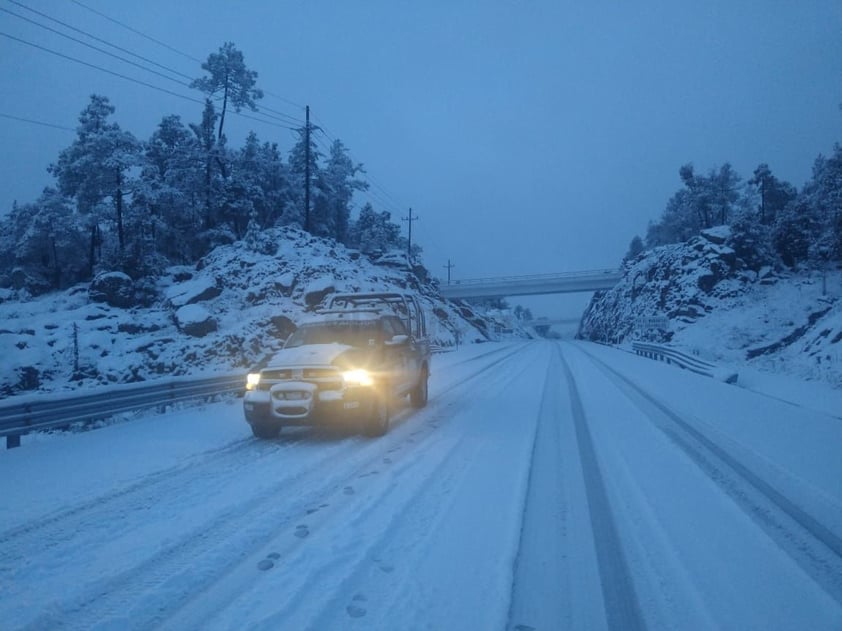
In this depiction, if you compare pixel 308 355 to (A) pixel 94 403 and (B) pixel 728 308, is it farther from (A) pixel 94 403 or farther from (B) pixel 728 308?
(B) pixel 728 308

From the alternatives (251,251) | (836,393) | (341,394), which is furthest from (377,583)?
(251,251)

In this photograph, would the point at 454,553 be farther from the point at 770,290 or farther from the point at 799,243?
the point at 799,243

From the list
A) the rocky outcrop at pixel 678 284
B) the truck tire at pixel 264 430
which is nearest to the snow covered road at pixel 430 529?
the truck tire at pixel 264 430

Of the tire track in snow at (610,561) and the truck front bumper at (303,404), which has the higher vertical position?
the truck front bumper at (303,404)

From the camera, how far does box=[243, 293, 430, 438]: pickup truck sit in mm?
8078

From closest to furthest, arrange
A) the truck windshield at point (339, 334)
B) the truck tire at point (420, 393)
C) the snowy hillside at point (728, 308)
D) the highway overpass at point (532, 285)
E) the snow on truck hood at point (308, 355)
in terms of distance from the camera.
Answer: the snow on truck hood at point (308, 355)
the truck windshield at point (339, 334)
the truck tire at point (420, 393)
the snowy hillside at point (728, 308)
the highway overpass at point (532, 285)

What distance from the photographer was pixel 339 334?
394 inches

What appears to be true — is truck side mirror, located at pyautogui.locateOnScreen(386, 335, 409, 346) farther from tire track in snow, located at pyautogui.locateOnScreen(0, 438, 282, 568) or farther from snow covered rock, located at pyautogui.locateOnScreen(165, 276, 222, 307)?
snow covered rock, located at pyautogui.locateOnScreen(165, 276, 222, 307)

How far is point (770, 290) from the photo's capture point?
44.1 metres

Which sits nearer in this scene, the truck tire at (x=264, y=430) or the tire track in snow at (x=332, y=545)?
the tire track in snow at (x=332, y=545)

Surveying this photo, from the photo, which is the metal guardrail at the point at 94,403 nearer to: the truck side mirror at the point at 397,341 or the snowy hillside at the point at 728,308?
the truck side mirror at the point at 397,341

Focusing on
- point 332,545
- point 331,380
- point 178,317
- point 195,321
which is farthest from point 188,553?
point 178,317

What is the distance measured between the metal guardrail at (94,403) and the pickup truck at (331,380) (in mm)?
3132

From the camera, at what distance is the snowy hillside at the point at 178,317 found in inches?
866
